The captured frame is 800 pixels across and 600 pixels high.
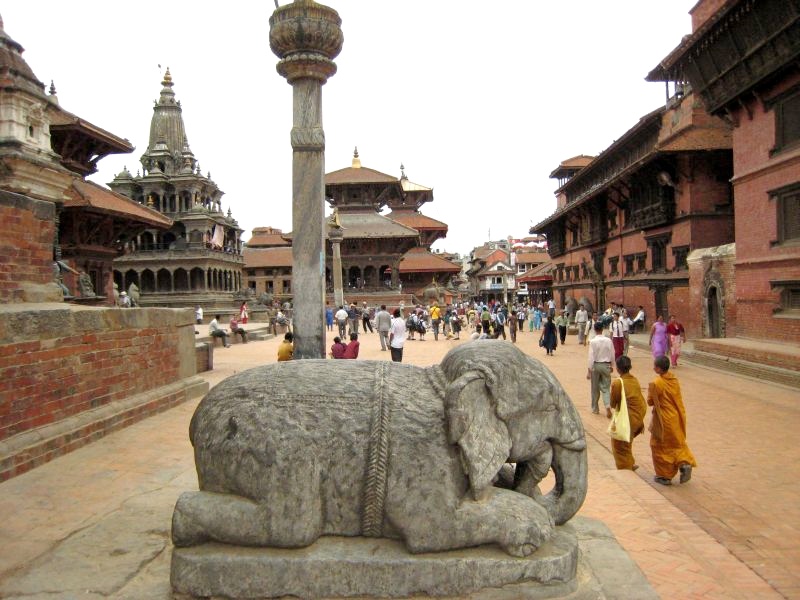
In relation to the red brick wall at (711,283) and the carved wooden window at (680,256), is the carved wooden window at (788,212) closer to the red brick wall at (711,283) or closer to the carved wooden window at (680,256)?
the red brick wall at (711,283)

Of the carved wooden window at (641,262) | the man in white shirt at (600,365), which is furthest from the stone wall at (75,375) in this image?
the carved wooden window at (641,262)

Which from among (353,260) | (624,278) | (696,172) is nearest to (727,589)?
(696,172)

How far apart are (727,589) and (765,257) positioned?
12370 mm

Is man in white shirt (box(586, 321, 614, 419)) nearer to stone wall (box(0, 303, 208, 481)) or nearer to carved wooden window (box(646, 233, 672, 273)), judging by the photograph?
stone wall (box(0, 303, 208, 481))

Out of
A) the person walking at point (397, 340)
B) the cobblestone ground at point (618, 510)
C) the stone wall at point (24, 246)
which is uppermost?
the stone wall at point (24, 246)

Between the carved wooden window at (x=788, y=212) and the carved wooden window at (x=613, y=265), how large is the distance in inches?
547

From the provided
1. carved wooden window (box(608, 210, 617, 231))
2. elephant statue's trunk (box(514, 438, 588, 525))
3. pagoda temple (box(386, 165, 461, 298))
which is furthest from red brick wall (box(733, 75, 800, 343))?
pagoda temple (box(386, 165, 461, 298))

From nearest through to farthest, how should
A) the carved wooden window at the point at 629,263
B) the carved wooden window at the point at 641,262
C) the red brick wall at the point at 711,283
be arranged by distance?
the red brick wall at the point at 711,283 → the carved wooden window at the point at 641,262 → the carved wooden window at the point at 629,263

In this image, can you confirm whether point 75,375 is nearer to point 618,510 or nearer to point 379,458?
point 379,458

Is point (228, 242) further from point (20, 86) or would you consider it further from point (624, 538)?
point (624, 538)

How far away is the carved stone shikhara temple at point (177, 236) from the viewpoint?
40.5 meters

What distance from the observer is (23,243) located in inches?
285

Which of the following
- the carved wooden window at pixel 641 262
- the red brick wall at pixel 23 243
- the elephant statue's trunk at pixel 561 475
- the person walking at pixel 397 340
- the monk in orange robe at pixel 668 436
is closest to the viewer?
the elephant statue's trunk at pixel 561 475

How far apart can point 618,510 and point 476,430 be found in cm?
257
